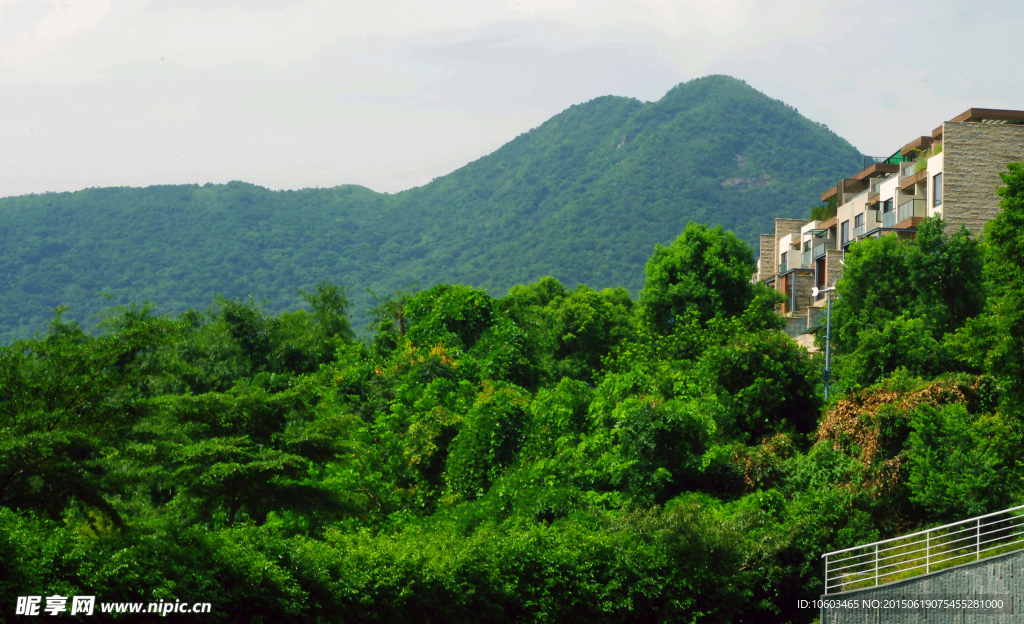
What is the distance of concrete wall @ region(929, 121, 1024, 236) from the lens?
156 feet

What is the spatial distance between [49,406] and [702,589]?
1535 cm

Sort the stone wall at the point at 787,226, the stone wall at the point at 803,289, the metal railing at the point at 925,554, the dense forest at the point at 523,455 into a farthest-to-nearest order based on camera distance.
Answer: the stone wall at the point at 787,226 → the stone wall at the point at 803,289 → the metal railing at the point at 925,554 → the dense forest at the point at 523,455

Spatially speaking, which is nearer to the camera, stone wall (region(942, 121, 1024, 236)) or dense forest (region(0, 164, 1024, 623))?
dense forest (region(0, 164, 1024, 623))

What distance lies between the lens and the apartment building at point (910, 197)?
4762cm

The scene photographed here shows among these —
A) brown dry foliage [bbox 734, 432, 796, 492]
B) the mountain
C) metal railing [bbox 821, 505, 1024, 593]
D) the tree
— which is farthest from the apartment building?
the mountain

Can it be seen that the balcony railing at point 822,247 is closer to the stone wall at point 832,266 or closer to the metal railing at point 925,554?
the stone wall at point 832,266

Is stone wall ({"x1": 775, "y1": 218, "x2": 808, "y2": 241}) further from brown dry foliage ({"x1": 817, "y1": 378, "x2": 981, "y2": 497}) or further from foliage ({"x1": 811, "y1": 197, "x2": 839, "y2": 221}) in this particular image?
brown dry foliage ({"x1": 817, "y1": 378, "x2": 981, "y2": 497})

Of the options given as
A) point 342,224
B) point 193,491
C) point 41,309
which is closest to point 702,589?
point 193,491

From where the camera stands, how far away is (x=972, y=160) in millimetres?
47719

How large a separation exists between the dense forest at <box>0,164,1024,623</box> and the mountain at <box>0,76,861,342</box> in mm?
61017

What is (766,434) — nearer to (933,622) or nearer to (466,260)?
(933,622)

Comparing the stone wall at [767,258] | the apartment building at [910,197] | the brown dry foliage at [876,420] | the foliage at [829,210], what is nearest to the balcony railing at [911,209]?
the apartment building at [910,197]

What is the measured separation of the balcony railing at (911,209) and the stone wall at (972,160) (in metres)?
3.20

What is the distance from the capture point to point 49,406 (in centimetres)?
1800
